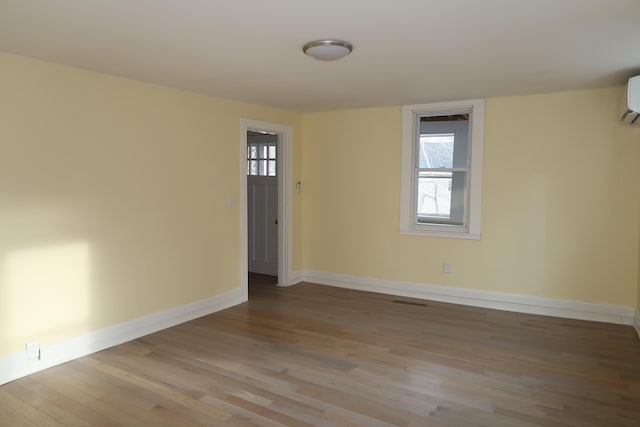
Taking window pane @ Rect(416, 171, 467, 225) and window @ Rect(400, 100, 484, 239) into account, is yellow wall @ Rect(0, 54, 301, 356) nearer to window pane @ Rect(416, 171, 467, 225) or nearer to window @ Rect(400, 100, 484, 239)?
window @ Rect(400, 100, 484, 239)

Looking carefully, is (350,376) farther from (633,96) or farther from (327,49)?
(633,96)

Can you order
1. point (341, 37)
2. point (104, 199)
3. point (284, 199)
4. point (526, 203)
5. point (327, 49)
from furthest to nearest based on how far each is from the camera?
point (284, 199)
point (526, 203)
point (104, 199)
point (327, 49)
point (341, 37)

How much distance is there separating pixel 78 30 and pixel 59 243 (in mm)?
1596

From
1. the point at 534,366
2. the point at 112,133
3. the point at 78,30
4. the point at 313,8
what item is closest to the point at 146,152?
the point at 112,133

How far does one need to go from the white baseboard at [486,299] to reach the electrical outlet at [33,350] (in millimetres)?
3204

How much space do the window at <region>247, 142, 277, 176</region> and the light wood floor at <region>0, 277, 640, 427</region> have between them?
243cm

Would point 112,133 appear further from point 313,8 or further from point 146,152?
point 313,8

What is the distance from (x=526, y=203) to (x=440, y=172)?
100cm

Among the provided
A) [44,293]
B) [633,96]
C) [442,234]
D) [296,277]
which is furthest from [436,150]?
[44,293]

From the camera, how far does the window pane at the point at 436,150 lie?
5.08 metres

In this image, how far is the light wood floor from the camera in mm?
2607

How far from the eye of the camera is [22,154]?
9.98ft

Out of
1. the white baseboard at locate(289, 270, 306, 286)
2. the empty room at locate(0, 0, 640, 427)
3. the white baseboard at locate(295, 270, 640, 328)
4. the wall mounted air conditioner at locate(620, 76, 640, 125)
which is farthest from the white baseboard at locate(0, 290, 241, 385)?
the wall mounted air conditioner at locate(620, 76, 640, 125)

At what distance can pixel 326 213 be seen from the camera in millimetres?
5793
